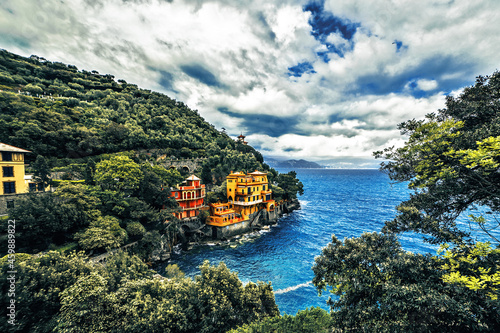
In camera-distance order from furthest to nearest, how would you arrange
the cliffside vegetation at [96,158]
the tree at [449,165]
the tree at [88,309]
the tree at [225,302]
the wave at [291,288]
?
the wave at [291,288] → the cliffside vegetation at [96,158] → the tree at [225,302] → the tree at [88,309] → the tree at [449,165]

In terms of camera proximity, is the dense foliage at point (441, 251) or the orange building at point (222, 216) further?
the orange building at point (222, 216)

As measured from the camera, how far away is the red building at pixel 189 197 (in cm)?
3631

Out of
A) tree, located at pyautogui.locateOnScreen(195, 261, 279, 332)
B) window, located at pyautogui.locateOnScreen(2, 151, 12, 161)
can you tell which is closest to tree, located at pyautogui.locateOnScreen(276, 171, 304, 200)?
tree, located at pyautogui.locateOnScreen(195, 261, 279, 332)

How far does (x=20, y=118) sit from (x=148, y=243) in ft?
125

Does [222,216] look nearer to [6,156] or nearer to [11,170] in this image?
[11,170]

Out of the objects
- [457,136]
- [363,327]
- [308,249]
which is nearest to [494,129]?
[457,136]

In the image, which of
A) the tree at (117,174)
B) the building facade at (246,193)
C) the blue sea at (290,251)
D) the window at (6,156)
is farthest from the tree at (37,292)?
the building facade at (246,193)

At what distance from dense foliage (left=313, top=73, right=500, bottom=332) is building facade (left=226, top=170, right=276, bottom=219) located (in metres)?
33.0

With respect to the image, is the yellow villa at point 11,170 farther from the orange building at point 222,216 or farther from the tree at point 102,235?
the orange building at point 222,216

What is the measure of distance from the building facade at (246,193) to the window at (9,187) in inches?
1279

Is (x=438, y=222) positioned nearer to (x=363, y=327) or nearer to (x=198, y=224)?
(x=363, y=327)

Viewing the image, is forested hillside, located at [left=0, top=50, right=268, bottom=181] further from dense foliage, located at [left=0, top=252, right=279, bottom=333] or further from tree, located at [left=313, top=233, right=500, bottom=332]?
tree, located at [left=313, top=233, right=500, bottom=332]

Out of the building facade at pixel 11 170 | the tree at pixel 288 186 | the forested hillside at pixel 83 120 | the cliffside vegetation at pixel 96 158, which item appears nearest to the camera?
the building facade at pixel 11 170

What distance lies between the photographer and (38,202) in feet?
61.1
